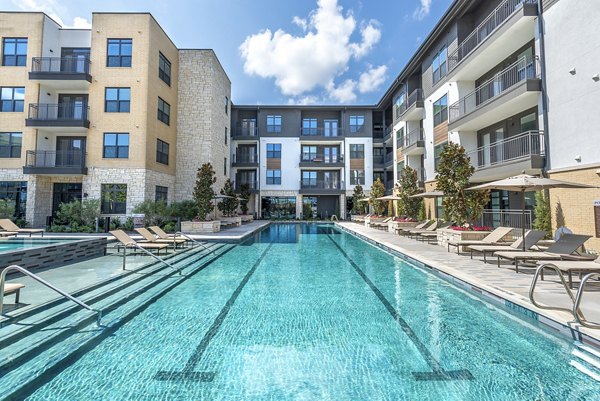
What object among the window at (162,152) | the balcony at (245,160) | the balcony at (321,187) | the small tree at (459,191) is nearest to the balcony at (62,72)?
the window at (162,152)

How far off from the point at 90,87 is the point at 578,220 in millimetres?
25772

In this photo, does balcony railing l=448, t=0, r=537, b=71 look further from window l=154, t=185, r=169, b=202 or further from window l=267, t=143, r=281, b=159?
window l=154, t=185, r=169, b=202

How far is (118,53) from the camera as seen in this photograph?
64.5ft

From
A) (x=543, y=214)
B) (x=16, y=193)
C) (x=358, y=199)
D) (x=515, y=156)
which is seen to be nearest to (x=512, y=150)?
(x=515, y=156)

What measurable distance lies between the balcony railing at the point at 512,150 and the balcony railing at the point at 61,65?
2410 centimetres

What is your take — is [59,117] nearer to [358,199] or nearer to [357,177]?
[358,199]

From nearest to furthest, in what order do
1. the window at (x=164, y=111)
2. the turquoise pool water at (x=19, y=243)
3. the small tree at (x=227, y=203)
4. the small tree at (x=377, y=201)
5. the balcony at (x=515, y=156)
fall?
1. the turquoise pool water at (x=19, y=243)
2. the balcony at (x=515, y=156)
3. the window at (x=164, y=111)
4. the small tree at (x=227, y=203)
5. the small tree at (x=377, y=201)

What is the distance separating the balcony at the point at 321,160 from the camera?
33.3 meters

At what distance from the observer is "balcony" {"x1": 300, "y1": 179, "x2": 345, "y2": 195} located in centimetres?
3284

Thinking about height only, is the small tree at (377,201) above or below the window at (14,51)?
below

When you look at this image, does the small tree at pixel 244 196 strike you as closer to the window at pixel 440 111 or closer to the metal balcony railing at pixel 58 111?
the metal balcony railing at pixel 58 111

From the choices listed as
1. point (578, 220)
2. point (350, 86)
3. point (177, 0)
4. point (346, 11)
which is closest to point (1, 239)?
point (177, 0)

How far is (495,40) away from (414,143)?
33.0 ft

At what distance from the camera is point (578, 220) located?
1015cm
